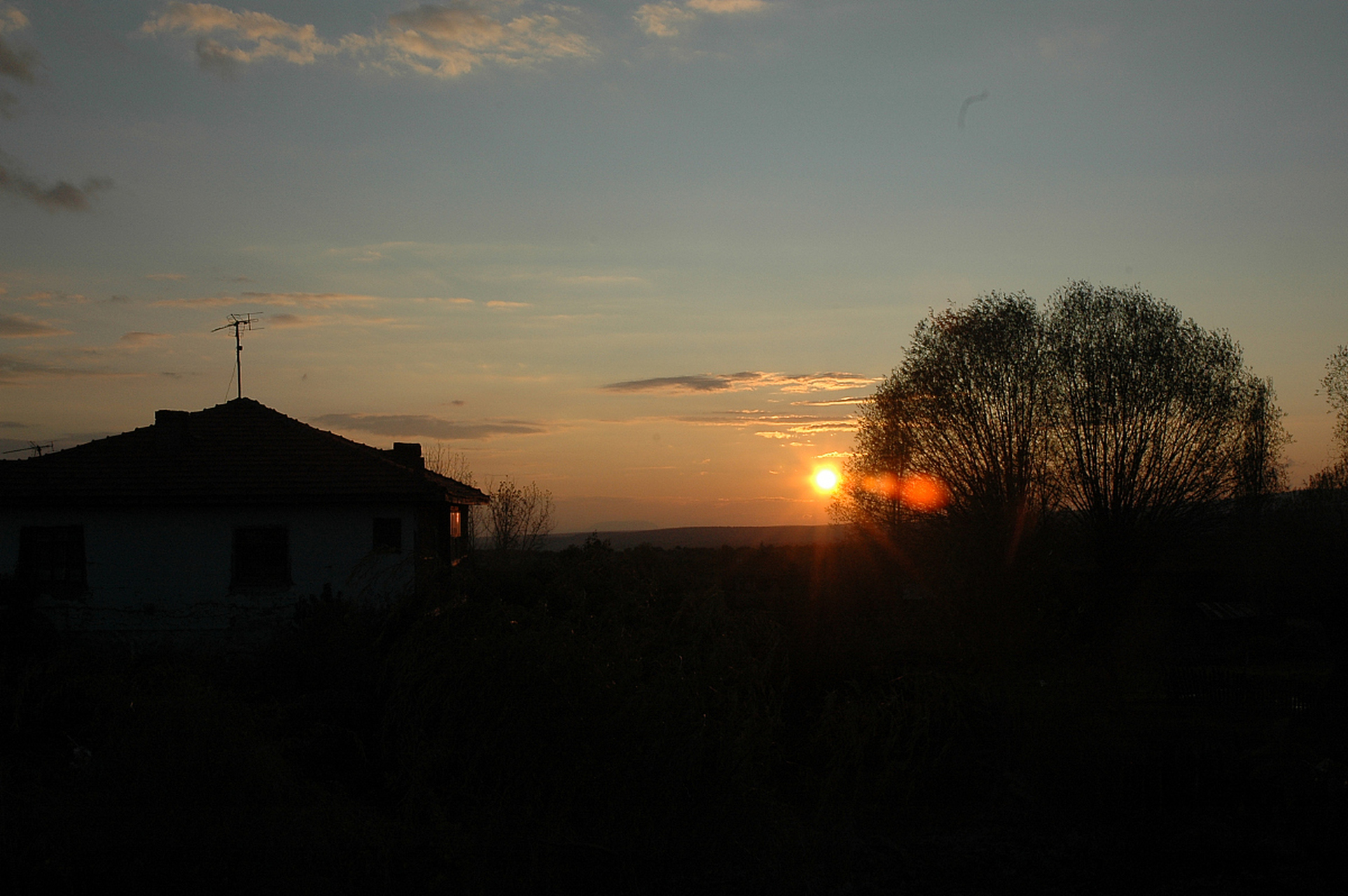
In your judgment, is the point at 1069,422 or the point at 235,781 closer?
the point at 235,781

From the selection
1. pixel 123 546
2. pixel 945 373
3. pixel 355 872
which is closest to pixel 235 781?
pixel 355 872

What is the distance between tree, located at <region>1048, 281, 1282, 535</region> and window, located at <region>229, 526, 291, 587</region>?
912 inches

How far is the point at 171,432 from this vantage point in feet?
69.7

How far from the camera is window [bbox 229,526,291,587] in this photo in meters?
19.5

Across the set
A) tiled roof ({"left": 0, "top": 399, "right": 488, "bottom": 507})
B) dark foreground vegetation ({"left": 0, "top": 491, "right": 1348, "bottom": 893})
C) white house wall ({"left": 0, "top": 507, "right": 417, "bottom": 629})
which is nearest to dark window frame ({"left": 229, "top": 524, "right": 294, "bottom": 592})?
white house wall ({"left": 0, "top": 507, "right": 417, "bottom": 629})

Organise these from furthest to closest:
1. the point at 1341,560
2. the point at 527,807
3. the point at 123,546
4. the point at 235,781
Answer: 1. the point at 1341,560
2. the point at 123,546
3. the point at 235,781
4. the point at 527,807

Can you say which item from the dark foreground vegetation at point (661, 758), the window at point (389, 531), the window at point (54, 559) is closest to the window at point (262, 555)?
the window at point (389, 531)

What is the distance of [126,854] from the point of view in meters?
6.08

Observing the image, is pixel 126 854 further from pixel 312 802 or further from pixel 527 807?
pixel 527 807

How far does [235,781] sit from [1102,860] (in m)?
7.66

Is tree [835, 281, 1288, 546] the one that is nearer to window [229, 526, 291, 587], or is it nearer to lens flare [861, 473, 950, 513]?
lens flare [861, 473, 950, 513]

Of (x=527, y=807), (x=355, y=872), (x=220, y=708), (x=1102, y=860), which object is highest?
(x=220, y=708)

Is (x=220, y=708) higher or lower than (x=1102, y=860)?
higher

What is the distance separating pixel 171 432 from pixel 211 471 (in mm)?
1852
